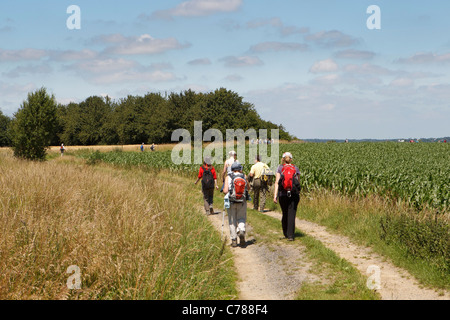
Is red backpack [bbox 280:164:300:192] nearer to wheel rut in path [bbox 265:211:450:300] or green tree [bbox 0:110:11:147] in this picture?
wheel rut in path [bbox 265:211:450:300]

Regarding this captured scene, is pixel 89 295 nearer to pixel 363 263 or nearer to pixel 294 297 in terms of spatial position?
pixel 294 297

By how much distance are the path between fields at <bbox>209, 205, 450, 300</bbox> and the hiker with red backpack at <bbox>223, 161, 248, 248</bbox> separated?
467mm

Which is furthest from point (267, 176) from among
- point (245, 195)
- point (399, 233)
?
point (399, 233)

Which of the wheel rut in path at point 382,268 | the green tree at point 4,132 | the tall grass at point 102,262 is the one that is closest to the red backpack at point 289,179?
the wheel rut in path at point 382,268

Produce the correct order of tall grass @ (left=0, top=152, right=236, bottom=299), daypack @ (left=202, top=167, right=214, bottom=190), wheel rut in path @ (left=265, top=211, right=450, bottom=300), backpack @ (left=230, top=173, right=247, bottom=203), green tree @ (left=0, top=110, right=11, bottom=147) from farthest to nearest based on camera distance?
green tree @ (left=0, top=110, right=11, bottom=147) < daypack @ (left=202, top=167, right=214, bottom=190) < backpack @ (left=230, top=173, right=247, bottom=203) < wheel rut in path @ (left=265, top=211, right=450, bottom=300) < tall grass @ (left=0, top=152, right=236, bottom=299)

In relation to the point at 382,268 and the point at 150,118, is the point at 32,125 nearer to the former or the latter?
the point at 382,268

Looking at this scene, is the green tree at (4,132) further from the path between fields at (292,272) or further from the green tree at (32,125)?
the path between fields at (292,272)

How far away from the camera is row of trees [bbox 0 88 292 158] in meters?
84.2

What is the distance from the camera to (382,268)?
834cm

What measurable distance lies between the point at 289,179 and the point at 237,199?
1.38 metres

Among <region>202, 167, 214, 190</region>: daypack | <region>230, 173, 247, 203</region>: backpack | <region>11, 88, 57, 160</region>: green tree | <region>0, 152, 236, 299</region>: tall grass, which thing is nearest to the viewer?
<region>0, 152, 236, 299</region>: tall grass

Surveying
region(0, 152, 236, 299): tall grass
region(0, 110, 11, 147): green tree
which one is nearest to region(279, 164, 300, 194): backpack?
region(0, 152, 236, 299): tall grass

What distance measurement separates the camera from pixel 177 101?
97250 mm

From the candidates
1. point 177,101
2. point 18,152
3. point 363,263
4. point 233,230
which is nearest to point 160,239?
point 233,230
